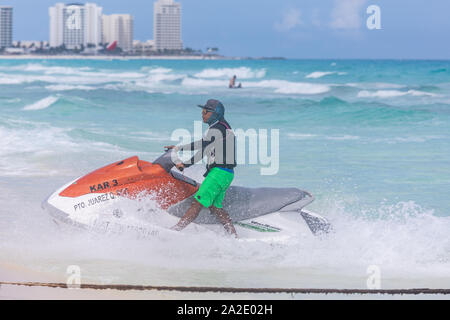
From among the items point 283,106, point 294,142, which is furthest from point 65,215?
point 283,106

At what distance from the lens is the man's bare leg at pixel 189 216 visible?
5062 mm

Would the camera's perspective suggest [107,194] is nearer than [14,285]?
No

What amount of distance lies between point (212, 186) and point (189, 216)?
30 centimetres

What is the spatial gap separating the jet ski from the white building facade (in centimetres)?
13544

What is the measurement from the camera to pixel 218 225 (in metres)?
5.18

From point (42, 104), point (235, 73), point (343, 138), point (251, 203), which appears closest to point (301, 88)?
point (42, 104)

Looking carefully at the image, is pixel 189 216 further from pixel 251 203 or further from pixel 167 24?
pixel 167 24

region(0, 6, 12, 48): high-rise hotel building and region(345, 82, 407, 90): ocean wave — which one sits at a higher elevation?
region(0, 6, 12, 48): high-rise hotel building

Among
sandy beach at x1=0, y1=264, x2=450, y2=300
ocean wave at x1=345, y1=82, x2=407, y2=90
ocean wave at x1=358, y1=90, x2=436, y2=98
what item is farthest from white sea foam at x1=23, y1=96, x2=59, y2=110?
ocean wave at x1=345, y1=82, x2=407, y2=90

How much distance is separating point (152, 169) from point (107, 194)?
391 mm

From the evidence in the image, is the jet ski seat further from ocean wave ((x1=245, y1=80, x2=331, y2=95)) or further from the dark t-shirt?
ocean wave ((x1=245, y1=80, x2=331, y2=95))

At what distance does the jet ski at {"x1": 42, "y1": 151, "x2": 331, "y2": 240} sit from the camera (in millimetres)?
5082

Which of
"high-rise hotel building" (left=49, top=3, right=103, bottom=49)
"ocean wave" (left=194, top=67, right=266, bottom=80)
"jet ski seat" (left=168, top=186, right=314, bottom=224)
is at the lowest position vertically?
"jet ski seat" (left=168, top=186, right=314, bottom=224)
